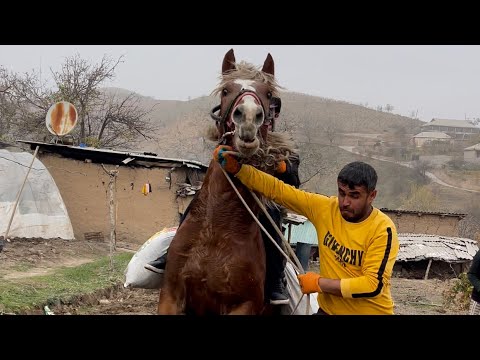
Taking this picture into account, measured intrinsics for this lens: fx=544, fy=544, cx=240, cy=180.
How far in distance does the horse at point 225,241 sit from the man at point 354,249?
45 cm

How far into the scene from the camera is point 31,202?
17453mm

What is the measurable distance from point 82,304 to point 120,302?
33.0 inches

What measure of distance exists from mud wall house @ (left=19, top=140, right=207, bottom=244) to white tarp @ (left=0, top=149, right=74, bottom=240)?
1.28 metres

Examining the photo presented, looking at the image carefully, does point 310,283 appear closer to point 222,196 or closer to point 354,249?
point 354,249

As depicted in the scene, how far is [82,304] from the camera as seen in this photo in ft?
32.5

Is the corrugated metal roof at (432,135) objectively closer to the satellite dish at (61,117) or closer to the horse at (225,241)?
the satellite dish at (61,117)

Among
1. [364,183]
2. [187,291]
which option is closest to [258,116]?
[364,183]

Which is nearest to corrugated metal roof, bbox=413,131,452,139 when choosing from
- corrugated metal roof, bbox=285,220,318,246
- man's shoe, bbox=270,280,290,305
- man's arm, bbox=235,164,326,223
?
corrugated metal roof, bbox=285,220,318,246

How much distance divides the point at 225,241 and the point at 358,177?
988 millimetres

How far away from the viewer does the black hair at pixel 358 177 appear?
2900mm

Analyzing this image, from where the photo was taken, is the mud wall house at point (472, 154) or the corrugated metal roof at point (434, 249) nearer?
the corrugated metal roof at point (434, 249)

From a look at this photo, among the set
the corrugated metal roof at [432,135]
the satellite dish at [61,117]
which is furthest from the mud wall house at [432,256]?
the corrugated metal roof at [432,135]

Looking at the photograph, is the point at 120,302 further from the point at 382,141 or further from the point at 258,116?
the point at 382,141
